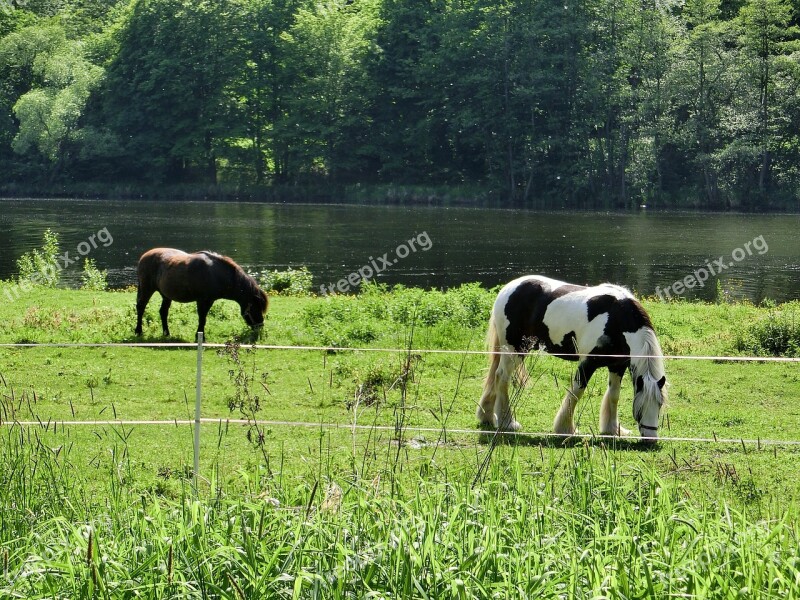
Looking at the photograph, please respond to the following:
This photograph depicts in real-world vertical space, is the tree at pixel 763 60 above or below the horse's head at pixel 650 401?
above

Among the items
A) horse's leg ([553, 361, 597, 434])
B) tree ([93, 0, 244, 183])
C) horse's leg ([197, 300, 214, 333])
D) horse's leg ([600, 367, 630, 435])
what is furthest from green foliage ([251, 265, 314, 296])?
tree ([93, 0, 244, 183])

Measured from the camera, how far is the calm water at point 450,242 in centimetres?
3659

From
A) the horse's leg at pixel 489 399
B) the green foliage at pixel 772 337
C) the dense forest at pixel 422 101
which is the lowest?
the horse's leg at pixel 489 399

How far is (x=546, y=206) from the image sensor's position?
77.3 meters

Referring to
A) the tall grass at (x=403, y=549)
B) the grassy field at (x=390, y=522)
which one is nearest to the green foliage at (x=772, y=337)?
the grassy field at (x=390, y=522)

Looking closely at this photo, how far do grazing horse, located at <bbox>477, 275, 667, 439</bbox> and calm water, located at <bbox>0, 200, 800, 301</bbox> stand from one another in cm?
2169

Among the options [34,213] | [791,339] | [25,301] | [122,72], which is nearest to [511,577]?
[791,339]

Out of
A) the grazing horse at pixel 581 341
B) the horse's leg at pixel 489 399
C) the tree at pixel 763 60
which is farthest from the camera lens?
the tree at pixel 763 60

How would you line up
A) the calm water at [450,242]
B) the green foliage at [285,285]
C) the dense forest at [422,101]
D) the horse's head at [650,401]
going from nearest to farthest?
the horse's head at [650,401]
the green foliage at [285,285]
the calm water at [450,242]
the dense forest at [422,101]

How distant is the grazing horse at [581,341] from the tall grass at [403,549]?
392 centimetres

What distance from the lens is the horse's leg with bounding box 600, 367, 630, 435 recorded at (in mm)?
9984

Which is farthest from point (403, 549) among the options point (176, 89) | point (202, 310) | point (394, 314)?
point (176, 89)

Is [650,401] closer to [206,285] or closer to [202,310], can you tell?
[206,285]

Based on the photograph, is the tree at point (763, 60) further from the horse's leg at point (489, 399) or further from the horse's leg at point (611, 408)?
the horse's leg at point (611, 408)
